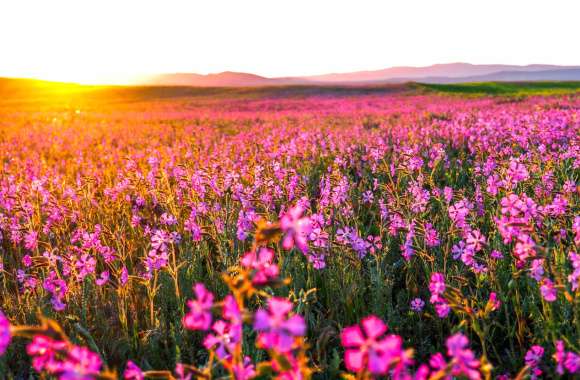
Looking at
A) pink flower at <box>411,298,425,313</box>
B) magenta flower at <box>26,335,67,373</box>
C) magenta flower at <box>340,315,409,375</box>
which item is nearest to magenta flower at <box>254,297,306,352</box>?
magenta flower at <box>340,315,409,375</box>

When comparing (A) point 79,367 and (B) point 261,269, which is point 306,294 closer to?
(B) point 261,269

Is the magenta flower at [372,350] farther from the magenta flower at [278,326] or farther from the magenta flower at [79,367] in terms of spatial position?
the magenta flower at [79,367]

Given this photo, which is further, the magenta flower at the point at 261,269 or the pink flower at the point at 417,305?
the pink flower at the point at 417,305

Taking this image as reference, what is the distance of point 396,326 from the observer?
3.13 m

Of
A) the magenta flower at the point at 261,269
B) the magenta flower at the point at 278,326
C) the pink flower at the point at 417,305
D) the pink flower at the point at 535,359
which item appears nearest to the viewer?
the magenta flower at the point at 278,326

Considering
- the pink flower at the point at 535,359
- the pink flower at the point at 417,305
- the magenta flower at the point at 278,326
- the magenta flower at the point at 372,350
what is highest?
the magenta flower at the point at 278,326

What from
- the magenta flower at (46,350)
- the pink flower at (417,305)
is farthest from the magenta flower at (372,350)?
the pink flower at (417,305)

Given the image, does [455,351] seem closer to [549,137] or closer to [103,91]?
[549,137]

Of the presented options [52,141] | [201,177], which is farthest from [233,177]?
[52,141]

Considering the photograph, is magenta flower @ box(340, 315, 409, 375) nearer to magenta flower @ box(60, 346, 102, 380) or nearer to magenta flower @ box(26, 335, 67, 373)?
magenta flower @ box(60, 346, 102, 380)

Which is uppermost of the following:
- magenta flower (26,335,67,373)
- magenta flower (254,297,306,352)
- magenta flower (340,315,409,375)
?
magenta flower (254,297,306,352)

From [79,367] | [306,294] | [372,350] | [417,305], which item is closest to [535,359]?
[417,305]

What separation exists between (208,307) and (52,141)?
46.2 ft

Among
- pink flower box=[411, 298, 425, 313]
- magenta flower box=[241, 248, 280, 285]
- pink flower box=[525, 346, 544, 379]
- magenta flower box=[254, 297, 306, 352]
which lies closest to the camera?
magenta flower box=[254, 297, 306, 352]
